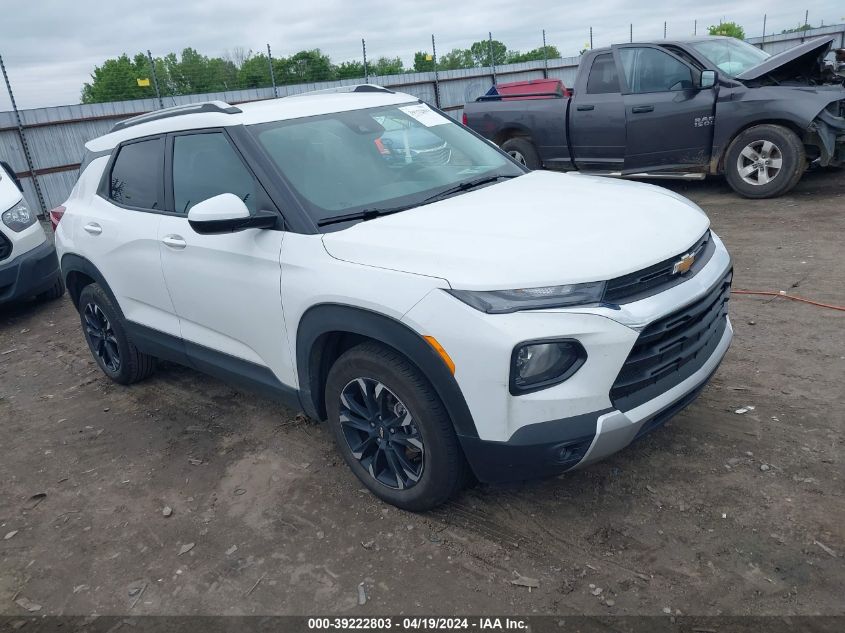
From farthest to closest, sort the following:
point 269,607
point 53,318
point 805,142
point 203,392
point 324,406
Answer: point 805,142 < point 53,318 < point 203,392 < point 324,406 < point 269,607

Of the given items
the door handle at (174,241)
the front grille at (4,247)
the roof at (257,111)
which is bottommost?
the front grille at (4,247)

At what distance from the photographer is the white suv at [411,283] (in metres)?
2.51

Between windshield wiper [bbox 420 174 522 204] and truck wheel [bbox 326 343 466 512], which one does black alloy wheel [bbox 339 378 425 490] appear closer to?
truck wheel [bbox 326 343 466 512]

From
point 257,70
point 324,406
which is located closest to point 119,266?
point 324,406

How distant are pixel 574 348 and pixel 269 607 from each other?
156 centimetres

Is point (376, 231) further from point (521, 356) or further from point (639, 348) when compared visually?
point (639, 348)

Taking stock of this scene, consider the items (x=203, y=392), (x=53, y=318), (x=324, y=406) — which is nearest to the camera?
(x=324, y=406)

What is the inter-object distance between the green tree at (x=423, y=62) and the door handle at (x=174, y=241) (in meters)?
15.7

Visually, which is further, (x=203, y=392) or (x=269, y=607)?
(x=203, y=392)

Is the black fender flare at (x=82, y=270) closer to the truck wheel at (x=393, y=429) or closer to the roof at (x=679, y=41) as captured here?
the truck wheel at (x=393, y=429)

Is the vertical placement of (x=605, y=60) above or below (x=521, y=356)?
above

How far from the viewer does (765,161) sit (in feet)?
26.4

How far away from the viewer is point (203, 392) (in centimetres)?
481

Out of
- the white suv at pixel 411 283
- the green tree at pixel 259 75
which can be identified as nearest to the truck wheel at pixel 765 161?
the white suv at pixel 411 283
